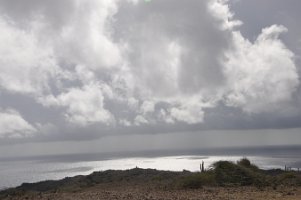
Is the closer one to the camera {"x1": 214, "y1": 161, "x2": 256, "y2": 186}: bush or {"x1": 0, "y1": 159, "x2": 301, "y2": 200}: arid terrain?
{"x1": 0, "y1": 159, "x2": 301, "y2": 200}: arid terrain

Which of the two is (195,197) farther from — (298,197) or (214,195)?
(298,197)

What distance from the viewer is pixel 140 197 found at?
26.0 m

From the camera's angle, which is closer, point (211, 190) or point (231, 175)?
point (211, 190)

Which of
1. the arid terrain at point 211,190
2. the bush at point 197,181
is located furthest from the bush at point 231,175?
the bush at point 197,181

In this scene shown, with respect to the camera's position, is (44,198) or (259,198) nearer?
(259,198)

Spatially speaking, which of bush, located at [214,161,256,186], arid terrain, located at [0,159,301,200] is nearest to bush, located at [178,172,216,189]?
arid terrain, located at [0,159,301,200]

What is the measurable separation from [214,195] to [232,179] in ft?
34.6

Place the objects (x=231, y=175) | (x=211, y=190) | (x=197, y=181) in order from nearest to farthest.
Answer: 1. (x=211, y=190)
2. (x=197, y=181)
3. (x=231, y=175)

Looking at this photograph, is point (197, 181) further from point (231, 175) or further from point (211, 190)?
point (231, 175)

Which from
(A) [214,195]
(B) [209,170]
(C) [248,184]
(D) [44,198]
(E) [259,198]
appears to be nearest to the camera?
(E) [259,198]

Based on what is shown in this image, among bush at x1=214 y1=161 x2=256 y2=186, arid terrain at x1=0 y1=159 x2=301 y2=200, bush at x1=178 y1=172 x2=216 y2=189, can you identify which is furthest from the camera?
bush at x1=214 y1=161 x2=256 y2=186

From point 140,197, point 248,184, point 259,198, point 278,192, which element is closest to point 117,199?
point 140,197

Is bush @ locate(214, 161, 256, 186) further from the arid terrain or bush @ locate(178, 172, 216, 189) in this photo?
bush @ locate(178, 172, 216, 189)

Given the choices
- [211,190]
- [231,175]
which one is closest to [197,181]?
[211,190]
